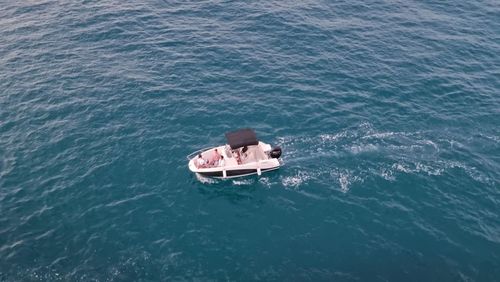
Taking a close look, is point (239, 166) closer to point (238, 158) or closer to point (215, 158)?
point (238, 158)

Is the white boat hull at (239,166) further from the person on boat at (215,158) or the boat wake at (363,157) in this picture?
the boat wake at (363,157)

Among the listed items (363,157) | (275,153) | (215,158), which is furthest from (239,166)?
(363,157)

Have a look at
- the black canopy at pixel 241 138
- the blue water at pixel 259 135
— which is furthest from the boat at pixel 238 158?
the blue water at pixel 259 135

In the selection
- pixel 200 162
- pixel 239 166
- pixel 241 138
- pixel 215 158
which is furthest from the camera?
pixel 241 138

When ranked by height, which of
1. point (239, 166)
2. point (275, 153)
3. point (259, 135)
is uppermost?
point (275, 153)

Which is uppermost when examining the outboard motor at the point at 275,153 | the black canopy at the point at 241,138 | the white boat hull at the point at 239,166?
the black canopy at the point at 241,138

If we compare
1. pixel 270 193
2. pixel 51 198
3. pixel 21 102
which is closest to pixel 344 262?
pixel 270 193

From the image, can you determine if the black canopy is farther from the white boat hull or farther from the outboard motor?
the outboard motor
